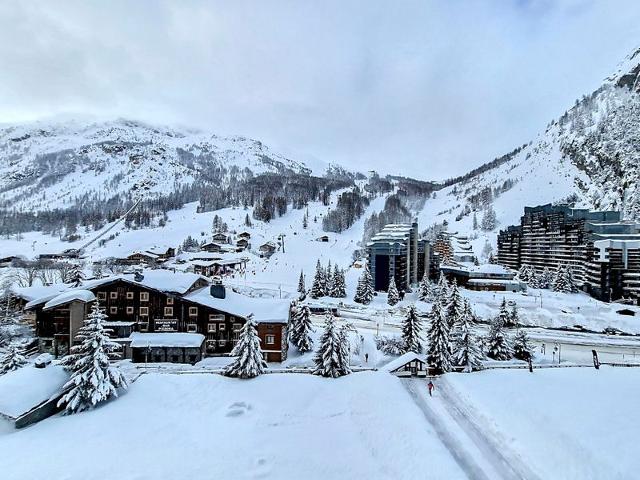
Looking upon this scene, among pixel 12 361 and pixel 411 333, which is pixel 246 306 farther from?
pixel 12 361

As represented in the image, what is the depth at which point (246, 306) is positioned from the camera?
4659 cm

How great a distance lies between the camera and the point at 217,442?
22.2 metres

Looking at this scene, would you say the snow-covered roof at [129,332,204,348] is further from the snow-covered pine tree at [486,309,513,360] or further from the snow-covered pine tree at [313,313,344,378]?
the snow-covered pine tree at [486,309,513,360]

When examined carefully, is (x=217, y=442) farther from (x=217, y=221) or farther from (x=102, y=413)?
(x=217, y=221)

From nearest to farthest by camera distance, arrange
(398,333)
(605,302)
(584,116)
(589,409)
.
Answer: (589,409) → (398,333) → (605,302) → (584,116)

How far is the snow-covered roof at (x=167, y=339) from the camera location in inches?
1617

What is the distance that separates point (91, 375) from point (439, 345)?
96.9ft

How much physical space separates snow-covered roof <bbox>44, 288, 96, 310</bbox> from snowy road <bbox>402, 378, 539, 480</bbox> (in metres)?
36.8

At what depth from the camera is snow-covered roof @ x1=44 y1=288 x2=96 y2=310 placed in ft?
138

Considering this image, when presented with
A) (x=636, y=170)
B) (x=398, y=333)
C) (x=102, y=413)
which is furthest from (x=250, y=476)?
(x=636, y=170)

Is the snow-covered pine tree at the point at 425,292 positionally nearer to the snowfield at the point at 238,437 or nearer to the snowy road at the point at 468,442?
the snowy road at the point at 468,442

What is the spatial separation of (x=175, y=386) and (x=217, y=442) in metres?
10.1

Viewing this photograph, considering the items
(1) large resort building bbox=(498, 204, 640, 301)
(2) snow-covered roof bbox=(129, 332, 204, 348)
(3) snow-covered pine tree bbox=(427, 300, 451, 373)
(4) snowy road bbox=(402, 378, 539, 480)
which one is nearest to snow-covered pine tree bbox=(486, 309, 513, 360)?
(3) snow-covered pine tree bbox=(427, 300, 451, 373)

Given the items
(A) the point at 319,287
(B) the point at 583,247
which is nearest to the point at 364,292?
(A) the point at 319,287
